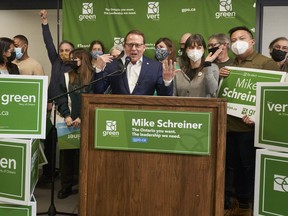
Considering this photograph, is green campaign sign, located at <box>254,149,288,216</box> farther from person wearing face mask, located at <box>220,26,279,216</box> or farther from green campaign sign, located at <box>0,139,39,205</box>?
green campaign sign, located at <box>0,139,39,205</box>

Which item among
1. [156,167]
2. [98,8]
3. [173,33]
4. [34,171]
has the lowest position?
[34,171]

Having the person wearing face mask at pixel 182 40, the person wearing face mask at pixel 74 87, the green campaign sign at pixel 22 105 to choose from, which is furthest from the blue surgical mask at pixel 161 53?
the green campaign sign at pixel 22 105

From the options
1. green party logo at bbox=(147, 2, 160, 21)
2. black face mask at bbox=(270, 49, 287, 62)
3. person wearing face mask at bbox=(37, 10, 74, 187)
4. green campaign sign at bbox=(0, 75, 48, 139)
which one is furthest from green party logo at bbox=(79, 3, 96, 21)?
green campaign sign at bbox=(0, 75, 48, 139)

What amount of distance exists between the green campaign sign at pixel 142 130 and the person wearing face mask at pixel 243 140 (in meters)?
1.40

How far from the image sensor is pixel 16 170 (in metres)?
1.91

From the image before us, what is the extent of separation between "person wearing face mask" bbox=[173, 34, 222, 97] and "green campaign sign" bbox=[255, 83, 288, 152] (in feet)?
2.69

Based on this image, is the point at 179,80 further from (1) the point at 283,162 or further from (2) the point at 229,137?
(1) the point at 283,162

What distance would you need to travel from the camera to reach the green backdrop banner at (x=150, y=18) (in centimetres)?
430

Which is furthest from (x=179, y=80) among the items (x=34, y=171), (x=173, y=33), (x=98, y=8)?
(x=98, y=8)

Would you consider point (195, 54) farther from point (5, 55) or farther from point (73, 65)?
point (5, 55)

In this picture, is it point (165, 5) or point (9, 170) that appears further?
point (165, 5)

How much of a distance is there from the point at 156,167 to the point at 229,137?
62.4 inches

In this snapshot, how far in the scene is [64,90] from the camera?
11.7ft

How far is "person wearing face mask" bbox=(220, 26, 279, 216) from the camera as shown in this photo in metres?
2.79
